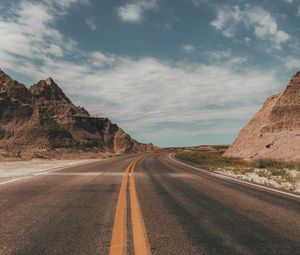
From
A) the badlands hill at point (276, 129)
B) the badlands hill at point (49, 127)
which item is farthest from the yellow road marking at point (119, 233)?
the badlands hill at point (49, 127)

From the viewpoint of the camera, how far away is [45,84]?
11944 cm

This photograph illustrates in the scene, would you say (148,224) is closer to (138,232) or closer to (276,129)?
(138,232)

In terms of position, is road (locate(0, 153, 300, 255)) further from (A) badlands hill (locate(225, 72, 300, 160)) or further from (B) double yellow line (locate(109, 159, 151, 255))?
(A) badlands hill (locate(225, 72, 300, 160))

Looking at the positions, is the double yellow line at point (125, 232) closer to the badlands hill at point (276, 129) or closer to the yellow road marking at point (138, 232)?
the yellow road marking at point (138, 232)

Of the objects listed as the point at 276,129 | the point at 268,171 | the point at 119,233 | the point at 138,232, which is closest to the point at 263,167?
the point at 268,171

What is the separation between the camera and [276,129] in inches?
1785

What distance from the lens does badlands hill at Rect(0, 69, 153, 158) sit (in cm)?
8293

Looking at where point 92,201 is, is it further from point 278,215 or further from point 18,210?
point 278,215

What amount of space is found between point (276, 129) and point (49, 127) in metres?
61.5

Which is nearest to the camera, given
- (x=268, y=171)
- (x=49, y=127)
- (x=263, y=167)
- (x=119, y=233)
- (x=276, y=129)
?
(x=119, y=233)

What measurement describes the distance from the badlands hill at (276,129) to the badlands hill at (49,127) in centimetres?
3657

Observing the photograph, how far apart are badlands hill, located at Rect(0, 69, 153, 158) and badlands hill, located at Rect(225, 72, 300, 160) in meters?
36.6

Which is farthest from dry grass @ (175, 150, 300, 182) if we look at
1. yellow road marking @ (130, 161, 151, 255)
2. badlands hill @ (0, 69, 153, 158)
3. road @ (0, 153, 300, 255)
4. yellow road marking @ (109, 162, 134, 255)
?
badlands hill @ (0, 69, 153, 158)

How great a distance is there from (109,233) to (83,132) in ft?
340
